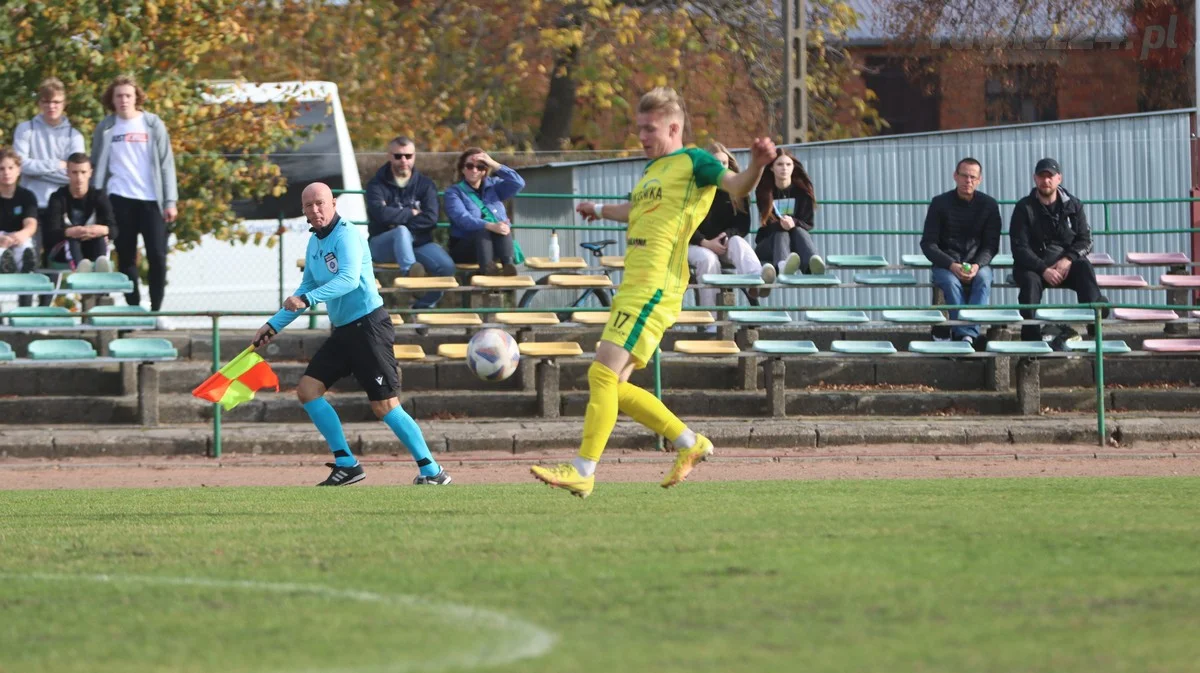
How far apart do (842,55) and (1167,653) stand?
90.5 feet

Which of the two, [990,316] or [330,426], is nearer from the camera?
[330,426]

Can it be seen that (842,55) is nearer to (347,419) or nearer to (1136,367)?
(1136,367)

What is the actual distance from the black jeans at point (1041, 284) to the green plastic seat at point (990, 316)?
0.40 m

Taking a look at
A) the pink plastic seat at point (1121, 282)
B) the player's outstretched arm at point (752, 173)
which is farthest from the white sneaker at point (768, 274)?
the player's outstretched arm at point (752, 173)

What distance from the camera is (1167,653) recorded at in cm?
482

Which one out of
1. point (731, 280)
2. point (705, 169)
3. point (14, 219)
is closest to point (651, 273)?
point (705, 169)

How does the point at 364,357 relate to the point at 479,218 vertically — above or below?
below

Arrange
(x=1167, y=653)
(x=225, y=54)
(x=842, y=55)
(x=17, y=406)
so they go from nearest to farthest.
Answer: (x=1167, y=653), (x=17, y=406), (x=225, y=54), (x=842, y=55)

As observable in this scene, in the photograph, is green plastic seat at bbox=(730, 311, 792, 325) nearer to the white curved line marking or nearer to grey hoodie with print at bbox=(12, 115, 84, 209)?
grey hoodie with print at bbox=(12, 115, 84, 209)

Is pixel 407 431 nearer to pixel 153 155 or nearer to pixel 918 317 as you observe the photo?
pixel 153 155

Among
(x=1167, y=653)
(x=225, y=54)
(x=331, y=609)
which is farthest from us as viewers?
(x=225, y=54)

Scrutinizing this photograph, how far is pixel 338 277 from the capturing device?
34.5ft

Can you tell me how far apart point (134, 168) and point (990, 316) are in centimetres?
808

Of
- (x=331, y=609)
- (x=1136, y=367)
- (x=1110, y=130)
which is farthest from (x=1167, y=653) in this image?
(x=1110, y=130)
